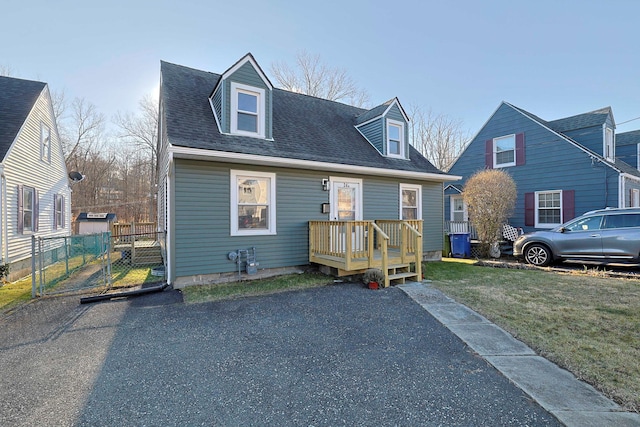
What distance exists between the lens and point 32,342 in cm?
375

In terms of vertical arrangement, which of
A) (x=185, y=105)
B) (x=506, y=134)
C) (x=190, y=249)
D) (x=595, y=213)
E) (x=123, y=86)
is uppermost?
(x=123, y=86)

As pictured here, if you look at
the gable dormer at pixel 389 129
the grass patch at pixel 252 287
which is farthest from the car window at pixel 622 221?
the grass patch at pixel 252 287

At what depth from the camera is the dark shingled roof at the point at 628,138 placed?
14.8 metres

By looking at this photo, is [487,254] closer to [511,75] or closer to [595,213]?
[595,213]

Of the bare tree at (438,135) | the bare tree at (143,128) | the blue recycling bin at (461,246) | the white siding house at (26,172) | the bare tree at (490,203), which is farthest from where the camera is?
the bare tree at (438,135)

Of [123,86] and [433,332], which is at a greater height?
[123,86]

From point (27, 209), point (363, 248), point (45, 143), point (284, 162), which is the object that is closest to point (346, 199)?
point (363, 248)

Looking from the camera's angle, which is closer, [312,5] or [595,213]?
[595,213]

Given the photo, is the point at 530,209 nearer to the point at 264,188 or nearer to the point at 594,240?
the point at 594,240

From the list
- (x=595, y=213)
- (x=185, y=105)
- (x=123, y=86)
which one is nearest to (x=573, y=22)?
(x=595, y=213)

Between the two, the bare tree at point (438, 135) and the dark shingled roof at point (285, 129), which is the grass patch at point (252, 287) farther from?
the bare tree at point (438, 135)

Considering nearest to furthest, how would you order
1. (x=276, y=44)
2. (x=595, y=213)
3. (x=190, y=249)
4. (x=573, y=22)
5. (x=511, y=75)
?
(x=190, y=249), (x=595, y=213), (x=573, y=22), (x=276, y=44), (x=511, y=75)

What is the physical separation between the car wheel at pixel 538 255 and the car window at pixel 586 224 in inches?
33.8

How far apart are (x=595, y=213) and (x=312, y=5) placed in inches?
417
